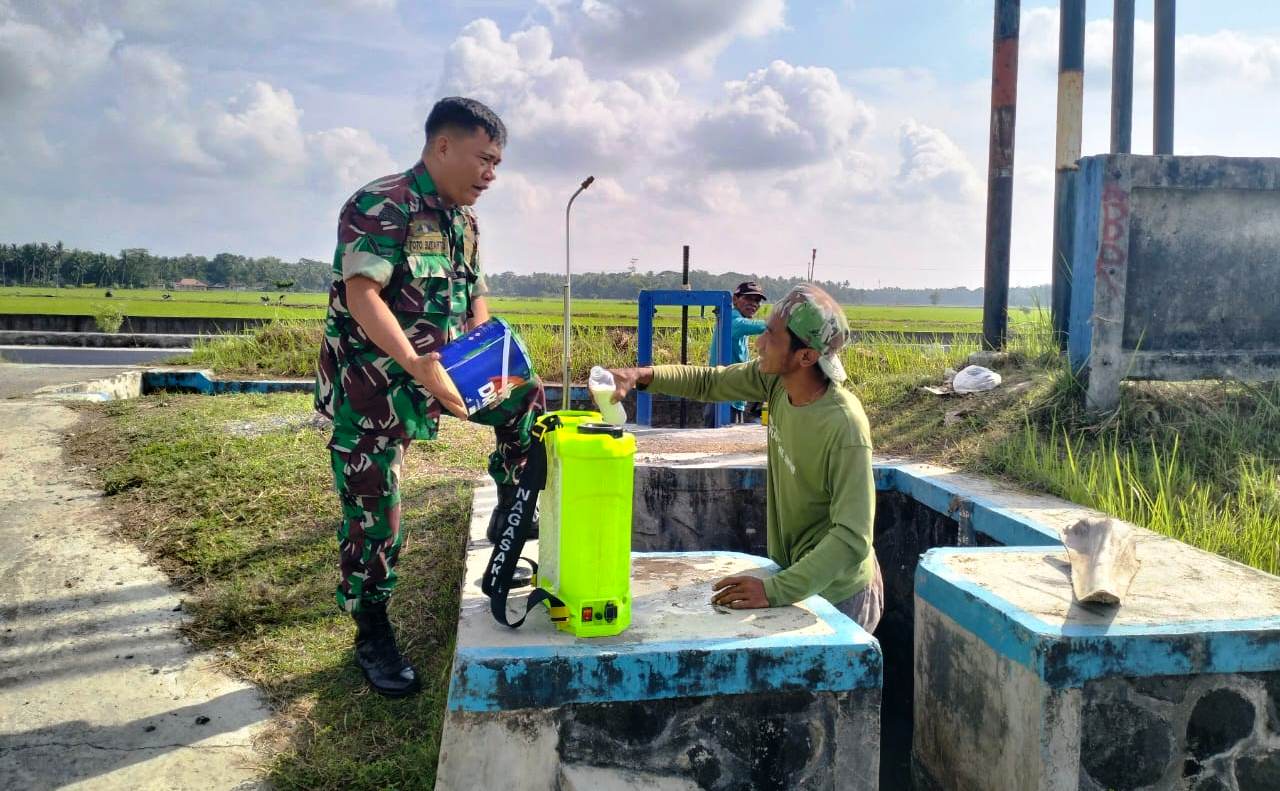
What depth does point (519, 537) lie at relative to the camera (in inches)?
86.4

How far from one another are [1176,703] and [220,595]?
3371 mm

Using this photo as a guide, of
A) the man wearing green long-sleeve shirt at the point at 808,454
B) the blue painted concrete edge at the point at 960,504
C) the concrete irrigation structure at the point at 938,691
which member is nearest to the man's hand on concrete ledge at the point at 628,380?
the man wearing green long-sleeve shirt at the point at 808,454

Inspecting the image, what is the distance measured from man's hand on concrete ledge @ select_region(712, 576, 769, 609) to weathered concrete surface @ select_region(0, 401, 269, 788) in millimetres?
1359

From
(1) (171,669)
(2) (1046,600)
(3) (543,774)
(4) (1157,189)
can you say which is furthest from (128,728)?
(4) (1157,189)

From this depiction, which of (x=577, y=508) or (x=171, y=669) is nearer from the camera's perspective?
(x=577, y=508)

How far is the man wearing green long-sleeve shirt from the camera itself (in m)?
2.37

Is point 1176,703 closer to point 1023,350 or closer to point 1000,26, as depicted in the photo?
point 1023,350

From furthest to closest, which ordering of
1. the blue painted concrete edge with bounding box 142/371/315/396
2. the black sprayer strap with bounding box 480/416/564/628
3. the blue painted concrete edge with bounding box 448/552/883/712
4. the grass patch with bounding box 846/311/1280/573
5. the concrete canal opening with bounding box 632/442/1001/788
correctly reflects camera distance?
1. the blue painted concrete edge with bounding box 142/371/315/396
2. the concrete canal opening with bounding box 632/442/1001/788
3. the grass patch with bounding box 846/311/1280/573
4. the black sprayer strap with bounding box 480/416/564/628
5. the blue painted concrete edge with bounding box 448/552/883/712

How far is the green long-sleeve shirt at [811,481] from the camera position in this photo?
2375 mm

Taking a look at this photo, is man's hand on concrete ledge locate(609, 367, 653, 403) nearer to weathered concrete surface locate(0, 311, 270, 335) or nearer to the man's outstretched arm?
the man's outstretched arm

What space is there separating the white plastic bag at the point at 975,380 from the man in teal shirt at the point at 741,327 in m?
2.35

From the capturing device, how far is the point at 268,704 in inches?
109

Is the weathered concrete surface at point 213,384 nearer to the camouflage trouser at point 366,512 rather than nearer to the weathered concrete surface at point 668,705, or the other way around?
the camouflage trouser at point 366,512

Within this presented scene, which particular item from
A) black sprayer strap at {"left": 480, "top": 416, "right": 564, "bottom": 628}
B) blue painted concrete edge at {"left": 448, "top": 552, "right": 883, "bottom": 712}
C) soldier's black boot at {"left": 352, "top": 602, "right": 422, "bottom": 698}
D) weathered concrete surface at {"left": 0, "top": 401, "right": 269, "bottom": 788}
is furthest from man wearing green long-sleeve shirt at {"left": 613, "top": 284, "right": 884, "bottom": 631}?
weathered concrete surface at {"left": 0, "top": 401, "right": 269, "bottom": 788}
